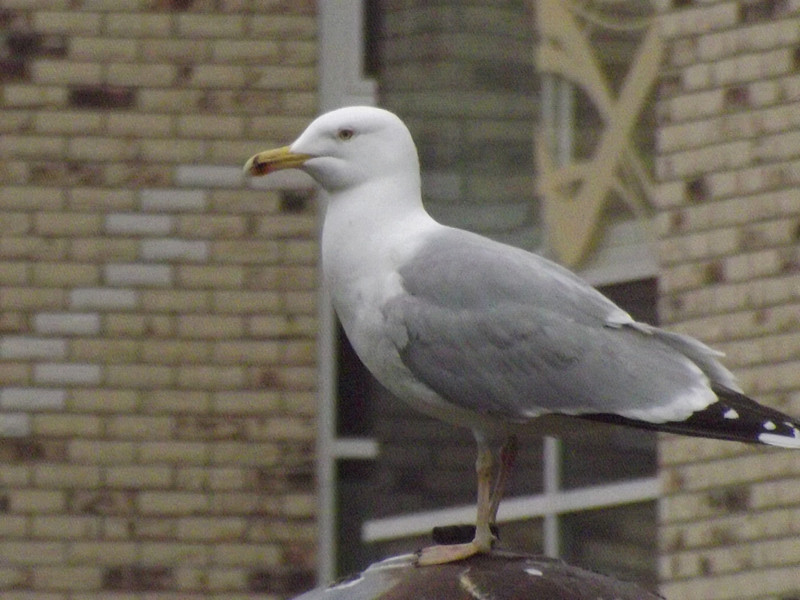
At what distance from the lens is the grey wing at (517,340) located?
3.30 meters

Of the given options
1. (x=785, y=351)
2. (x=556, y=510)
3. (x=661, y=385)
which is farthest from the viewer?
(x=556, y=510)

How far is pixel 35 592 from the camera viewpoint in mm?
6316

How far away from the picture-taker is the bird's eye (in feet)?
11.2

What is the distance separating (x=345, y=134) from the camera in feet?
11.3

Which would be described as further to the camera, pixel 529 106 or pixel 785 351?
pixel 529 106

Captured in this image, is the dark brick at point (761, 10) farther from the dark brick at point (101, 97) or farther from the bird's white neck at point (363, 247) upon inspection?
the bird's white neck at point (363, 247)

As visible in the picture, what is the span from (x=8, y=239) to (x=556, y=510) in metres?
2.12

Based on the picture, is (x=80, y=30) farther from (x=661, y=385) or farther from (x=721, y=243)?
(x=661, y=385)

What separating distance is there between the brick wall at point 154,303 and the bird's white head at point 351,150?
296 centimetres

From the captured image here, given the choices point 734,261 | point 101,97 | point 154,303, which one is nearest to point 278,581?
point 154,303

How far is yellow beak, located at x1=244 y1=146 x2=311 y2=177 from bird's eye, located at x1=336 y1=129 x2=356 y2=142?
0.07 m

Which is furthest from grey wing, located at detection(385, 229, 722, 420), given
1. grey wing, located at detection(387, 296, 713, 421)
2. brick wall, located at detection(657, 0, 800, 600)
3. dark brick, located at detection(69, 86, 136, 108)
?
dark brick, located at detection(69, 86, 136, 108)

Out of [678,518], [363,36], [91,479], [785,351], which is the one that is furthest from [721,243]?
[91,479]

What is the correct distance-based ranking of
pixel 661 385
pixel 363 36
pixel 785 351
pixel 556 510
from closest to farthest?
pixel 661 385 → pixel 785 351 → pixel 556 510 → pixel 363 36
